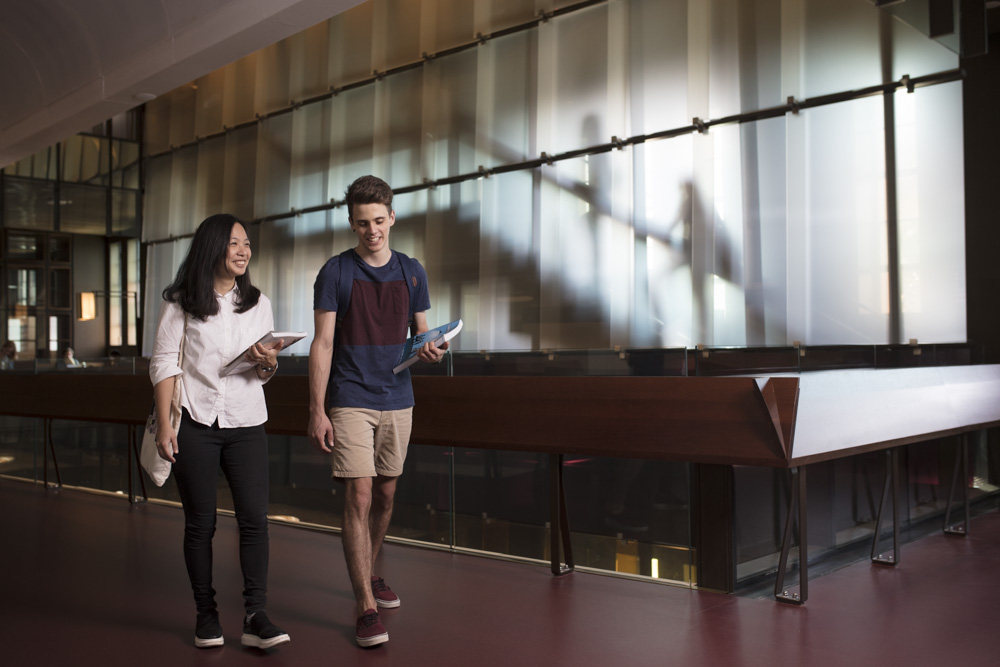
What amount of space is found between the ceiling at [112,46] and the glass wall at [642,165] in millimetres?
2378

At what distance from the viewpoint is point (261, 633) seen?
283cm

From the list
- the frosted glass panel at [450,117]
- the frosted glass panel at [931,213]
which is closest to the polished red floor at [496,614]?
the frosted glass panel at [931,213]

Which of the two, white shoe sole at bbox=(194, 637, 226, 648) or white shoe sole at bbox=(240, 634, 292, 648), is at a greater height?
white shoe sole at bbox=(240, 634, 292, 648)

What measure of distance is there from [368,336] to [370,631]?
1038 millimetres

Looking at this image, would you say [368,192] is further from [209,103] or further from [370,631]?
[209,103]

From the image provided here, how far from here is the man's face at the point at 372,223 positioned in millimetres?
3045

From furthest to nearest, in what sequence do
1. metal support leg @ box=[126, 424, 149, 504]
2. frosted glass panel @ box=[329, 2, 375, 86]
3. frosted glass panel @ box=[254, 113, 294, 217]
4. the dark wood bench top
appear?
frosted glass panel @ box=[254, 113, 294, 217] → frosted glass panel @ box=[329, 2, 375, 86] → metal support leg @ box=[126, 424, 149, 504] → the dark wood bench top

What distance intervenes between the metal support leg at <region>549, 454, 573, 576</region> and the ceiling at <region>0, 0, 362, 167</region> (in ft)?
13.2

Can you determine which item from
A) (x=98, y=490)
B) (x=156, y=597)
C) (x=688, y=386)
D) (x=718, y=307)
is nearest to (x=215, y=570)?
(x=156, y=597)

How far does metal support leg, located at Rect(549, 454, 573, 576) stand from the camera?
13.0 ft

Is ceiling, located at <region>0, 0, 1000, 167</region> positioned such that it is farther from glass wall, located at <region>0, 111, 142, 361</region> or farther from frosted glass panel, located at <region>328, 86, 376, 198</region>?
glass wall, located at <region>0, 111, 142, 361</region>

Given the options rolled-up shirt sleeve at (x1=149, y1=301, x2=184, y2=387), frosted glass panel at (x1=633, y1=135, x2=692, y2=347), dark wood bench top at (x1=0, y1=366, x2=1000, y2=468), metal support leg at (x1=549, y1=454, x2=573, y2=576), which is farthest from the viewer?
frosted glass panel at (x1=633, y1=135, x2=692, y2=347)

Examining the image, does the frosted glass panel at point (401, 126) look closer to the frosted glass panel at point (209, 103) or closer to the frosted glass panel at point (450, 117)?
the frosted glass panel at point (450, 117)

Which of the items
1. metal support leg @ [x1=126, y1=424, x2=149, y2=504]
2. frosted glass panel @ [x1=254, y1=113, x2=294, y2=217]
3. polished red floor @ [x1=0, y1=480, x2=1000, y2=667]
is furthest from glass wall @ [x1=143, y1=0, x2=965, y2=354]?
metal support leg @ [x1=126, y1=424, x2=149, y2=504]
